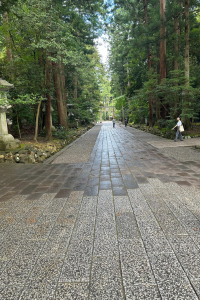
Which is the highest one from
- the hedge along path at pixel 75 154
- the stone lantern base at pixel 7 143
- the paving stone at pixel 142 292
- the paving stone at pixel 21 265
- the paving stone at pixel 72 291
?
the stone lantern base at pixel 7 143

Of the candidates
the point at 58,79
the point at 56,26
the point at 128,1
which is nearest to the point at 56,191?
the point at 56,26

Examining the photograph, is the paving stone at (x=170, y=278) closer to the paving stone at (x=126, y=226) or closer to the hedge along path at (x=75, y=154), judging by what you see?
the paving stone at (x=126, y=226)

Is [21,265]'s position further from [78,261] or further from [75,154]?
[75,154]

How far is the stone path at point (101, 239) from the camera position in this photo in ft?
5.42

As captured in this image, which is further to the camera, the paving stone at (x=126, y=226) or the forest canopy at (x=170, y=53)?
the forest canopy at (x=170, y=53)

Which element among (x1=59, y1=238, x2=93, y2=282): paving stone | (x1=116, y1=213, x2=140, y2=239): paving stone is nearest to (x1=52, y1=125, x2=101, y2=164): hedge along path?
(x1=116, y1=213, x2=140, y2=239): paving stone

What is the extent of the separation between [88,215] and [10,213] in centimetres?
Result: 136

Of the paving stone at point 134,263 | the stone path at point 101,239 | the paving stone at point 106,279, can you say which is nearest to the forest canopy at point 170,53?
the stone path at point 101,239

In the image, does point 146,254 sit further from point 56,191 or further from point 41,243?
point 56,191

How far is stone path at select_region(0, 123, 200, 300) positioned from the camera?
1651mm

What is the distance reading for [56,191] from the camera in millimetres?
4027

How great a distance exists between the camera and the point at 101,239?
2.32 m

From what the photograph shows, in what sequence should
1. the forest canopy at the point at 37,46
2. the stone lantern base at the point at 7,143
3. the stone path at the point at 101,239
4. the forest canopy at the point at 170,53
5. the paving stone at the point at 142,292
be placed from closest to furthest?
1. the paving stone at the point at 142,292
2. the stone path at the point at 101,239
3. the stone lantern base at the point at 7,143
4. the forest canopy at the point at 37,46
5. the forest canopy at the point at 170,53

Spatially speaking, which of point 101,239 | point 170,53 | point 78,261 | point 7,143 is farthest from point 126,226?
point 170,53
